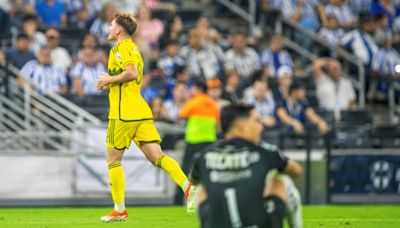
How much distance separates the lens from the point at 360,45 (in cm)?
2609

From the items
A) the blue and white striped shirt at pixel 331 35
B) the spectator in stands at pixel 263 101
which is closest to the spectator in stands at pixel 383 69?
the blue and white striped shirt at pixel 331 35

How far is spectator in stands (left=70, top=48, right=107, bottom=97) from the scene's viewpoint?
67.5ft

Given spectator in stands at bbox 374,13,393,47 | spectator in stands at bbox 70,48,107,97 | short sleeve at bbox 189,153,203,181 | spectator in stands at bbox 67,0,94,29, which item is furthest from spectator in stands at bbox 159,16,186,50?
short sleeve at bbox 189,153,203,181

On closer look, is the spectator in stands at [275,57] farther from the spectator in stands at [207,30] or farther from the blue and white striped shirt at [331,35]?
the blue and white striped shirt at [331,35]

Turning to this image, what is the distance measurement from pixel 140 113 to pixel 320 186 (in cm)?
823

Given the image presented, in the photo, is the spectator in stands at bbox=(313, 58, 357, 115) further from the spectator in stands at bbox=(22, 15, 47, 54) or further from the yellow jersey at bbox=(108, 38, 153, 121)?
the yellow jersey at bbox=(108, 38, 153, 121)

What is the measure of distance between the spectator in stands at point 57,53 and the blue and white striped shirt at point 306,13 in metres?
7.06

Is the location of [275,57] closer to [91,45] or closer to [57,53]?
[91,45]

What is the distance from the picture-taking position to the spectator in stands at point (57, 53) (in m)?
20.5

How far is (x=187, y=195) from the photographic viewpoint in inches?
522

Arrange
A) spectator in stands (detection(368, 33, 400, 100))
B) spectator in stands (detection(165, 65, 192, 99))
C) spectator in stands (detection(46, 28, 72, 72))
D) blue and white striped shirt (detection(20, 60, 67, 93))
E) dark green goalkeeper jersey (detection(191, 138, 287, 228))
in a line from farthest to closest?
1. spectator in stands (detection(368, 33, 400, 100))
2. spectator in stands (detection(165, 65, 192, 99))
3. spectator in stands (detection(46, 28, 72, 72))
4. blue and white striped shirt (detection(20, 60, 67, 93))
5. dark green goalkeeper jersey (detection(191, 138, 287, 228))

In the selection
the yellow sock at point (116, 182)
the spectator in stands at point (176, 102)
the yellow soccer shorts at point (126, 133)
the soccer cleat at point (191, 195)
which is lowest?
the soccer cleat at point (191, 195)

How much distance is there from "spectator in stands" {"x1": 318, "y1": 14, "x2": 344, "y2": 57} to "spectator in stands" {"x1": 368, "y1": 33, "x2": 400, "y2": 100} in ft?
3.20

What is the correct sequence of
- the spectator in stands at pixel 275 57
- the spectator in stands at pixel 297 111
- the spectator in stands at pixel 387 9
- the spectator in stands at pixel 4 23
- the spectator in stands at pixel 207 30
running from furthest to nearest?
the spectator in stands at pixel 387 9 < the spectator in stands at pixel 275 57 < the spectator in stands at pixel 207 30 < the spectator in stands at pixel 297 111 < the spectator in stands at pixel 4 23
